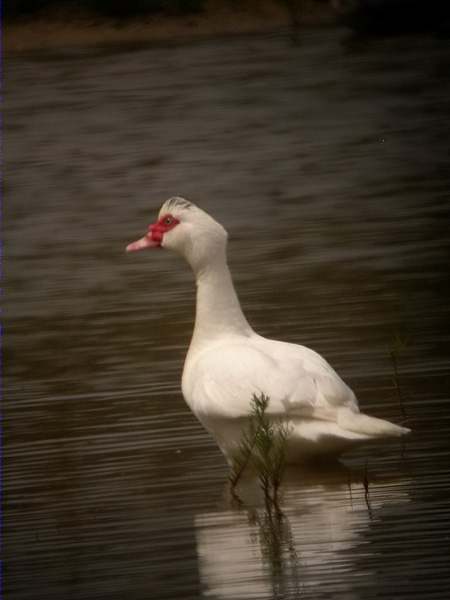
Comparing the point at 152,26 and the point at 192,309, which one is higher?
the point at 192,309

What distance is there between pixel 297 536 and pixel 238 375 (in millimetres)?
1395

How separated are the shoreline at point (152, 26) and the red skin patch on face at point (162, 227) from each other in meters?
18.9

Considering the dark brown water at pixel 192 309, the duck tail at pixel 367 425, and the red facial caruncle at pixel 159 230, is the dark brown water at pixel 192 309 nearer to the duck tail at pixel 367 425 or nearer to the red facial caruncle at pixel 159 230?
the duck tail at pixel 367 425

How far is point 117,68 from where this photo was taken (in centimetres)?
2575

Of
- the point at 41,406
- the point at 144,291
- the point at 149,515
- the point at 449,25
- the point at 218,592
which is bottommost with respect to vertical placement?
the point at 449,25

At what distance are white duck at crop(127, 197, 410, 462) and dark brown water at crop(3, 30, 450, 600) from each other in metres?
0.22

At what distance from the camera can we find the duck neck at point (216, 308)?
31.0 feet

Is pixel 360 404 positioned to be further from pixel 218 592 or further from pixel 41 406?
pixel 218 592

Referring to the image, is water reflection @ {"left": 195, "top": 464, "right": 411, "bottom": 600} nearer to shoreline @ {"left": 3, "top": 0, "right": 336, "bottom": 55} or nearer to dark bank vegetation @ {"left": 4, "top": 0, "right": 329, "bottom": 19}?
shoreline @ {"left": 3, "top": 0, "right": 336, "bottom": 55}

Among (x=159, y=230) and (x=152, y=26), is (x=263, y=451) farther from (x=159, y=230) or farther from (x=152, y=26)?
(x=152, y=26)

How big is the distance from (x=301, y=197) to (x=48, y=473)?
7.55 metres

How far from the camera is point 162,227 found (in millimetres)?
9719

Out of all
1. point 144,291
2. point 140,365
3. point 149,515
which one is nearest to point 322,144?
point 144,291

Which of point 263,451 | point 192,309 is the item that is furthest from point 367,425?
point 192,309
